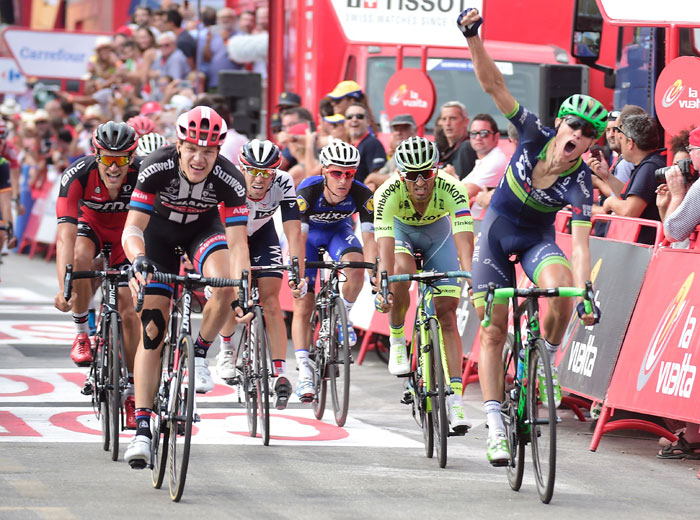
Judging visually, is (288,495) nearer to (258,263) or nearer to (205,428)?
(205,428)

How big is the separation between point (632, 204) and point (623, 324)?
3.95 feet

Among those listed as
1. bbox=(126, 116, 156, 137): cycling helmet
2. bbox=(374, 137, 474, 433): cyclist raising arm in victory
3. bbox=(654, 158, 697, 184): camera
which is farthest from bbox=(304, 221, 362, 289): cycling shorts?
bbox=(126, 116, 156, 137): cycling helmet

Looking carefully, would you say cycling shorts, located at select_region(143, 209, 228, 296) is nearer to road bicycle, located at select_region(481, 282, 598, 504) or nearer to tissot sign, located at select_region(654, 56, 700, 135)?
road bicycle, located at select_region(481, 282, 598, 504)

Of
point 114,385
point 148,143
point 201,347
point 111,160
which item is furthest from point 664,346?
point 148,143

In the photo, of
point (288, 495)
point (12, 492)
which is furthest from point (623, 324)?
point (12, 492)

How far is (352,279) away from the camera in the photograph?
36.6 feet

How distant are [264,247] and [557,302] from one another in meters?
3.12

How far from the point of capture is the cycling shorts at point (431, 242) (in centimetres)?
1009

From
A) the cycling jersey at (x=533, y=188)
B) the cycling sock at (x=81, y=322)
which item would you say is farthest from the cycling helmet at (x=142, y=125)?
the cycling jersey at (x=533, y=188)

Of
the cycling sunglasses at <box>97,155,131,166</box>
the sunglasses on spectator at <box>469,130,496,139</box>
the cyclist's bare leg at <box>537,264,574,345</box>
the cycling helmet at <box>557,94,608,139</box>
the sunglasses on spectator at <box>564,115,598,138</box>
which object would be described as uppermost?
the sunglasses on spectator at <box>469,130,496,139</box>

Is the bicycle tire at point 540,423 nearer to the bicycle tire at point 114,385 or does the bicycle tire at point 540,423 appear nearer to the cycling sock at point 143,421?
the cycling sock at point 143,421

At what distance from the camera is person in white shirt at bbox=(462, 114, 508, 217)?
13203 millimetres

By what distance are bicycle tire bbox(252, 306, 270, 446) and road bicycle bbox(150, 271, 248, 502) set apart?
147 cm

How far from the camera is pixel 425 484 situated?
27.1 ft
